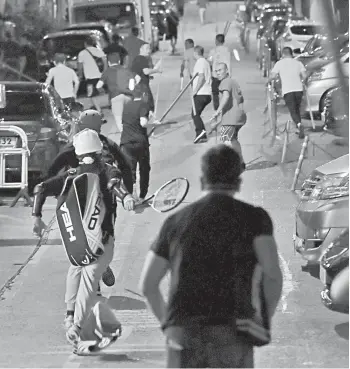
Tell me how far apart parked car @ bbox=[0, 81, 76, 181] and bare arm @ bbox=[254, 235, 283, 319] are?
1075 centimetres

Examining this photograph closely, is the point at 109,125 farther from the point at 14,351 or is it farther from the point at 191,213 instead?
the point at 191,213

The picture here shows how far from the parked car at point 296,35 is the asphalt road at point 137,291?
11932 mm

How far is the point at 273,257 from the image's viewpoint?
5047mm

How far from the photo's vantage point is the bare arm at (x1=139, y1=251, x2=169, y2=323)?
5039 mm

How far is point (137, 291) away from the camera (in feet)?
34.1

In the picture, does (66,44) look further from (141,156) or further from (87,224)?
(87,224)

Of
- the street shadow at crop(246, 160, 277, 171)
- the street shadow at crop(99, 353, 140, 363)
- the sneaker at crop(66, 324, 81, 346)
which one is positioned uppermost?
the sneaker at crop(66, 324, 81, 346)

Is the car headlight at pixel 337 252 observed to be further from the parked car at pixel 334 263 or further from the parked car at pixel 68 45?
the parked car at pixel 68 45

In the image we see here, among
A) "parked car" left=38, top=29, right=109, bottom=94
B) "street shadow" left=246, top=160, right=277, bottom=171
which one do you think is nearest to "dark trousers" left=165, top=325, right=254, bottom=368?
"street shadow" left=246, top=160, right=277, bottom=171

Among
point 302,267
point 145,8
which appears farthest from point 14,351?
point 145,8

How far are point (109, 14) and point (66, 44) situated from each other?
671 cm

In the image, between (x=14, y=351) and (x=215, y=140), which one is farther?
(x=215, y=140)

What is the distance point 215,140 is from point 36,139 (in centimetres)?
479

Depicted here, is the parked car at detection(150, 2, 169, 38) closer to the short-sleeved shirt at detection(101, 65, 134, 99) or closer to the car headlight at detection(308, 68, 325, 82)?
the car headlight at detection(308, 68, 325, 82)
